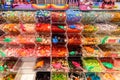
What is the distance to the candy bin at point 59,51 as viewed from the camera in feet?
6.51

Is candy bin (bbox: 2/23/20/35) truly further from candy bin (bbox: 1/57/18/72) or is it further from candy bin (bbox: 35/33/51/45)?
candy bin (bbox: 1/57/18/72)

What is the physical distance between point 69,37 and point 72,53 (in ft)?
0.73

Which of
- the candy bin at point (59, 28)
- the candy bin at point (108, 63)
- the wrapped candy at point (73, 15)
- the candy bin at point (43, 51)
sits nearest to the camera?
the wrapped candy at point (73, 15)

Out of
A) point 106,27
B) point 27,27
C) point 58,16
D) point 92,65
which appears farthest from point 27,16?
point 92,65

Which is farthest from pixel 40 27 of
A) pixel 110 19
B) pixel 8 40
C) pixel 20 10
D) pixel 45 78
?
pixel 110 19

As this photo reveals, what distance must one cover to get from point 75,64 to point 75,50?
0.71 feet

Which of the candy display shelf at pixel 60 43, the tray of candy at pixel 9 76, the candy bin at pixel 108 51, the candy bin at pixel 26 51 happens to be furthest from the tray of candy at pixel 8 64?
the candy bin at pixel 108 51

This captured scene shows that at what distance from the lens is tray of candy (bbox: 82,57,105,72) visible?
2.04m

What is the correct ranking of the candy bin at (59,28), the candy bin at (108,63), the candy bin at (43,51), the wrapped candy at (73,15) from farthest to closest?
1. the candy bin at (108,63)
2. the candy bin at (43,51)
3. the candy bin at (59,28)
4. the wrapped candy at (73,15)

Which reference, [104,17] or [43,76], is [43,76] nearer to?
[43,76]

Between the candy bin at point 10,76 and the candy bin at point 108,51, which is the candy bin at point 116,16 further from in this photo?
the candy bin at point 10,76

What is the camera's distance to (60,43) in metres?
2.04

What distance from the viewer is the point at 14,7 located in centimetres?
181

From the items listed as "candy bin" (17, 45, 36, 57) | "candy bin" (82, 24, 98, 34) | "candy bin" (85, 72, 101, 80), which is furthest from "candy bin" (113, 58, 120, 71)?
"candy bin" (17, 45, 36, 57)
